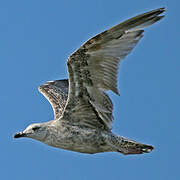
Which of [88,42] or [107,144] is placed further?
[107,144]

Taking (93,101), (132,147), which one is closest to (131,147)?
(132,147)

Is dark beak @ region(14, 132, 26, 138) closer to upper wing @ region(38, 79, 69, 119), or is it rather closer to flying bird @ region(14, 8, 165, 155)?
flying bird @ region(14, 8, 165, 155)

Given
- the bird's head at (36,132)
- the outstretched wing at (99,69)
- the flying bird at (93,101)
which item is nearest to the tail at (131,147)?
the flying bird at (93,101)

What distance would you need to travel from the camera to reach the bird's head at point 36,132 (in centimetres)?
1021

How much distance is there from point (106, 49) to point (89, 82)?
712 mm

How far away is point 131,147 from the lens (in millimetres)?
10391

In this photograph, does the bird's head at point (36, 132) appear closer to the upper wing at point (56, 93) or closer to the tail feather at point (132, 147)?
the upper wing at point (56, 93)

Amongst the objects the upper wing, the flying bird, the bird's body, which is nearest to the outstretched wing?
the flying bird

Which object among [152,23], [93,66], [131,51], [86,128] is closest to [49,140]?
[86,128]

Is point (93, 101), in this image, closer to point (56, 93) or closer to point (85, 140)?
point (85, 140)

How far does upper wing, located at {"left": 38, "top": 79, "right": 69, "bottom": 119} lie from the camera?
12078 mm

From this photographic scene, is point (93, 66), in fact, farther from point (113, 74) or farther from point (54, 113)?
point (54, 113)

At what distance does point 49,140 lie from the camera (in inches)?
400

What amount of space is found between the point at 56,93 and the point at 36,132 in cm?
291
